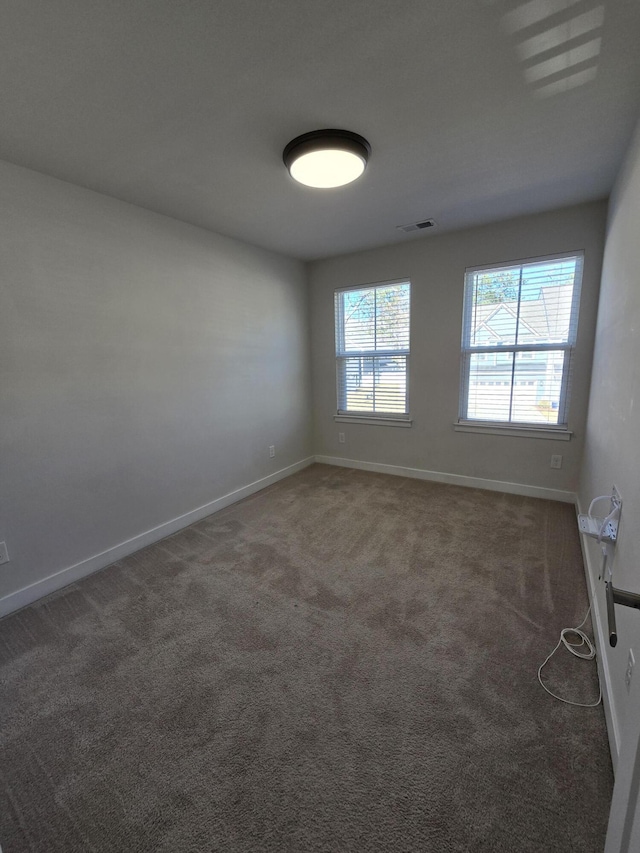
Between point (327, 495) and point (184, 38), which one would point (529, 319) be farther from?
point (184, 38)

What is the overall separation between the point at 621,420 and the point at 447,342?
2.05 meters

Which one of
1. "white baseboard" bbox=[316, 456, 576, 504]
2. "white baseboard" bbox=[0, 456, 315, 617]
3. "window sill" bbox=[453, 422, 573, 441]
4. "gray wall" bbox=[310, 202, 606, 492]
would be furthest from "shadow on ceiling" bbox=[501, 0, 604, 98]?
"white baseboard" bbox=[0, 456, 315, 617]

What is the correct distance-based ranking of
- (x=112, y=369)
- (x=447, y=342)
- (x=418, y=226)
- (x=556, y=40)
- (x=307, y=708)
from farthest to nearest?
(x=447, y=342), (x=418, y=226), (x=112, y=369), (x=307, y=708), (x=556, y=40)

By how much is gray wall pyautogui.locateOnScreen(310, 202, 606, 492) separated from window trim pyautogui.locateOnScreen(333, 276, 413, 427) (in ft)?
0.19

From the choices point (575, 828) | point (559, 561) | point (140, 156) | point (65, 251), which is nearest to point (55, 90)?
point (140, 156)

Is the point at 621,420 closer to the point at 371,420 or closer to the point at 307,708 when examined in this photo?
the point at 307,708

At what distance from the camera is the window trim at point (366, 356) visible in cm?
384

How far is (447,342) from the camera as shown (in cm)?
356

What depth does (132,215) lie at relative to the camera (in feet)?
8.21

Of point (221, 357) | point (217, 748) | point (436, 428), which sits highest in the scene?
point (221, 357)

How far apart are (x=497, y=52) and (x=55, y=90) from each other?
1789 millimetres

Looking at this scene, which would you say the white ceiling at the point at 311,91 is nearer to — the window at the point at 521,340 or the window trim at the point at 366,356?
the window at the point at 521,340


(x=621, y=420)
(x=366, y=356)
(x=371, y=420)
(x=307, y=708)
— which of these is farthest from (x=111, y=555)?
(x=621, y=420)

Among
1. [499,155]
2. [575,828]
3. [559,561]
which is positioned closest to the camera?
[575,828]
